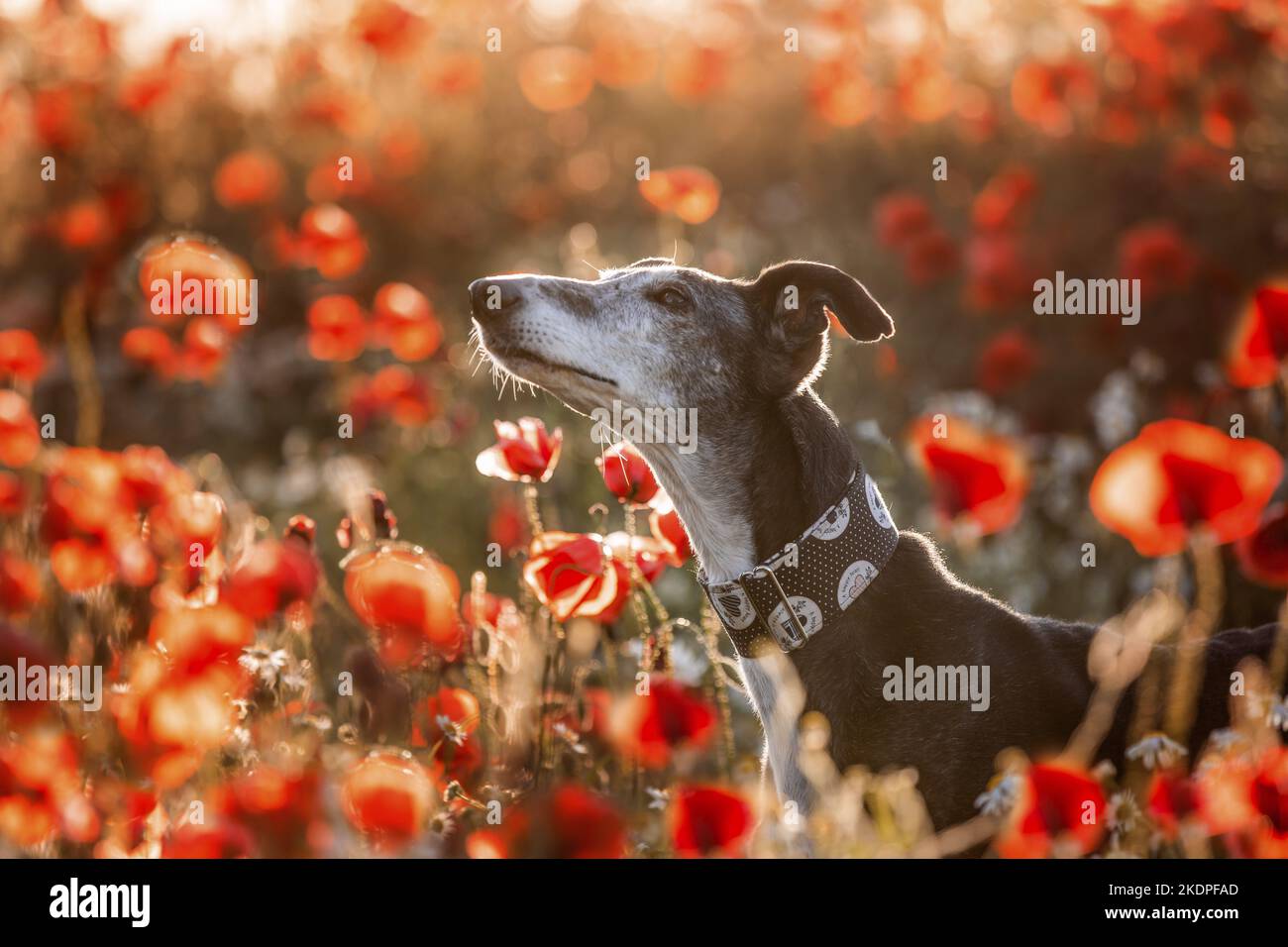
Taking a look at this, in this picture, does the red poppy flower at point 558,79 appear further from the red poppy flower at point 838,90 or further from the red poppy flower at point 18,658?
the red poppy flower at point 18,658

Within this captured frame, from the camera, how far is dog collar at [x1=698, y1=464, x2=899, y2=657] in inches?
141

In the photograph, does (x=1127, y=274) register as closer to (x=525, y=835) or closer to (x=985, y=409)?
(x=985, y=409)

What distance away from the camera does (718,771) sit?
5.04m

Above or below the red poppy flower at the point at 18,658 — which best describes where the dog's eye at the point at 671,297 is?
above

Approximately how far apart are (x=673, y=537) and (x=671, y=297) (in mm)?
889

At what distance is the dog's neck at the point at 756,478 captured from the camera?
12.4ft

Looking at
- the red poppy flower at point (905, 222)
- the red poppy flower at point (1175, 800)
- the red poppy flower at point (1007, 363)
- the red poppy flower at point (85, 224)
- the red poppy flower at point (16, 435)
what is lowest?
the red poppy flower at point (1175, 800)

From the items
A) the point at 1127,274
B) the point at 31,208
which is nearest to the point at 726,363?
the point at 1127,274

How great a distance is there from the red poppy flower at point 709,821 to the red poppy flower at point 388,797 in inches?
21.4

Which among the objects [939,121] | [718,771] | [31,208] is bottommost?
[718,771]

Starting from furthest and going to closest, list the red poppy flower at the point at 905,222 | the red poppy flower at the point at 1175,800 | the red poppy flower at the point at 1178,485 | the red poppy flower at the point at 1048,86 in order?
the red poppy flower at the point at 1048,86
the red poppy flower at the point at 905,222
the red poppy flower at the point at 1175,800
the red poppy flower at the point at 1178,485

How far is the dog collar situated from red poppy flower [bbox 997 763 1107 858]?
39.7 inches

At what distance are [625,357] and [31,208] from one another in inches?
319

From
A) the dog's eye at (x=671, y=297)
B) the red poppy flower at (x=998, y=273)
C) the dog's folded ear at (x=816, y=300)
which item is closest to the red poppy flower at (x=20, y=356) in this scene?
the dog's eye at (x=671, y=297)
